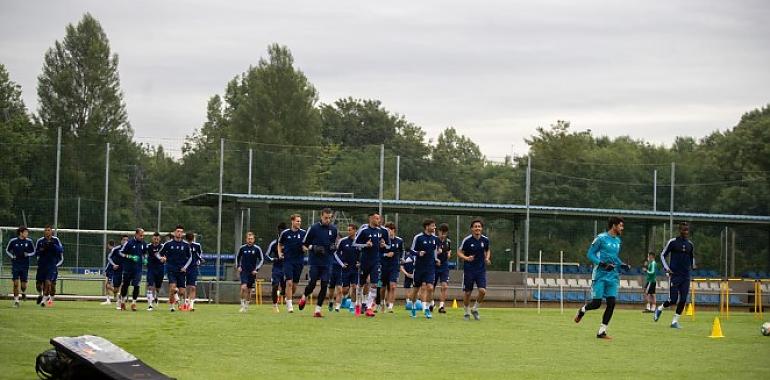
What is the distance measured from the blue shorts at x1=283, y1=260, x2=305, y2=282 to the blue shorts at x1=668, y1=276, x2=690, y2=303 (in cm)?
850

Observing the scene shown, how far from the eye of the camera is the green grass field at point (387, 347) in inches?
524

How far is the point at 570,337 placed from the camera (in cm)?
1944

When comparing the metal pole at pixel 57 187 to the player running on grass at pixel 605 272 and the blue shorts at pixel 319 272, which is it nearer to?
the blue shorts at pixel 319 272

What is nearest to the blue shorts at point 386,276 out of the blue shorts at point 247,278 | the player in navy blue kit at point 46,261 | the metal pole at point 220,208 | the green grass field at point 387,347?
the green grass field at point 387,347

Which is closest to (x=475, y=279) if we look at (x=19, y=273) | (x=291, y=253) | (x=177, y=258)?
(x=291, y=253)

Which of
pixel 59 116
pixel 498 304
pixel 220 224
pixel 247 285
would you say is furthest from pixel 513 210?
pixel 59 116

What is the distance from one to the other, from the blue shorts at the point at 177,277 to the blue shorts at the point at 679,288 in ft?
40.0

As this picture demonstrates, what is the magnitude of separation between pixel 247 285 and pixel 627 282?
904 inches

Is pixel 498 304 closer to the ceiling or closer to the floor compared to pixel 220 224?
closer to the floor

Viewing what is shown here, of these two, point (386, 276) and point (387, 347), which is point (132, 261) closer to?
point (386, 276)

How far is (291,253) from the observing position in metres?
26.0

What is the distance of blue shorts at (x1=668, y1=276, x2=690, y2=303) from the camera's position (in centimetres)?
2425

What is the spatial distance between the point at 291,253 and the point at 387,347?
389 inches

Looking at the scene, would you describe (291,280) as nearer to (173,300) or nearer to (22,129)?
(173,300)
